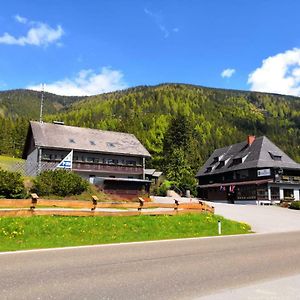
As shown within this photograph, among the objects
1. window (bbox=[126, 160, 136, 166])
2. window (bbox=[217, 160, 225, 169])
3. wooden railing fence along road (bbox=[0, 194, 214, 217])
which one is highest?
window (bbox=[217, 160, 225, 169])

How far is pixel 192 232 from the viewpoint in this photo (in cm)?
2061

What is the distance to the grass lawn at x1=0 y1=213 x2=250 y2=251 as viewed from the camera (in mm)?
15430

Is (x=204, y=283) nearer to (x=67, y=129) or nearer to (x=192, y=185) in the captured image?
(x=67, y=129)

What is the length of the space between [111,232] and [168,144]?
241 ft

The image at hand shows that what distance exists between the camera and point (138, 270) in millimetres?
9680

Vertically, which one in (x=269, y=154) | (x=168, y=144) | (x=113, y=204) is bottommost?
(x=113, y=204)

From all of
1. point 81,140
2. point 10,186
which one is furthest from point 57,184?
point 81,140

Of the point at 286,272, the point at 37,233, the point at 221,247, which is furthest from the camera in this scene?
the point at 37,233

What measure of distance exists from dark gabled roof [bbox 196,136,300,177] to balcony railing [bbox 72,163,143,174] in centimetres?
1839

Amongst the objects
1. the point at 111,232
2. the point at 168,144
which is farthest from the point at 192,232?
the point at 168,144

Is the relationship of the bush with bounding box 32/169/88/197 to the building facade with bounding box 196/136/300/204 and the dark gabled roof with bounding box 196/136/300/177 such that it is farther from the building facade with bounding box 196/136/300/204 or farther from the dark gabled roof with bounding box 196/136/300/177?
the dark gabled roof with bounding box 196/136/300/177

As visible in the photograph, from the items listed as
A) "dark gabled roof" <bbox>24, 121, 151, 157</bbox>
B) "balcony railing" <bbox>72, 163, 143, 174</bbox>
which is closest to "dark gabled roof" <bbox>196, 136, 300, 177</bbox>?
"dark gabled roof" <bbox>24, 121, 151, 157</bbox>

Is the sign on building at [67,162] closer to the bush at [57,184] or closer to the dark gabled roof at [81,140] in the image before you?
the dark gabled roof at [81,140]

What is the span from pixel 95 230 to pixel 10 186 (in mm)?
13505
